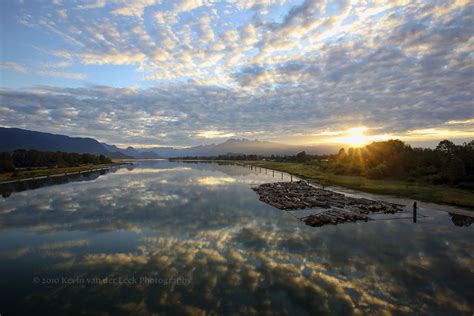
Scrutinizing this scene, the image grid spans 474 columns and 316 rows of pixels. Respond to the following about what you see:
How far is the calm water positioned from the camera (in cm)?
1190

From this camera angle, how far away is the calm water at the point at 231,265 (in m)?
11.9

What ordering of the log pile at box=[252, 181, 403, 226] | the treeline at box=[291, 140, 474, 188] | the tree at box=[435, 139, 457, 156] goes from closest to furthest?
the log pile at box=[252, 181, 403, 226] → the treeline at box=[291, 140, 474, 188] → the tree at box=[435, 139, 457, 156]

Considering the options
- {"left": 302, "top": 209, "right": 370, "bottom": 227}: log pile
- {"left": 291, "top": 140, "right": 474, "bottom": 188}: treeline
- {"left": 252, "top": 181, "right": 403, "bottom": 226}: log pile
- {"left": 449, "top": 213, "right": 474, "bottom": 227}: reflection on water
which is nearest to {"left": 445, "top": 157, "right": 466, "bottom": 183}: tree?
{"left": 291, "top": 140, "right": 474, "bottom": 188}: treeline

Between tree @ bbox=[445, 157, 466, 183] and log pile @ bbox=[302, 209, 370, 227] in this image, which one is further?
tree @ bbox=[445, 157, 466, 183]

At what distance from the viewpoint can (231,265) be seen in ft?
52.2

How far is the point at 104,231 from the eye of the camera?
903 inches

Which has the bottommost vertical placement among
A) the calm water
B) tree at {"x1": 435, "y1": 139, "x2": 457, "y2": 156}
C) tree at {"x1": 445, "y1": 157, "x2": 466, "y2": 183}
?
the calm water

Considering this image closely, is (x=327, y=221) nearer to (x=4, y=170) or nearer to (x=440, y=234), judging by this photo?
(x=440, y=234)

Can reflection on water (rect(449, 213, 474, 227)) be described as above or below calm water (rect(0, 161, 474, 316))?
above

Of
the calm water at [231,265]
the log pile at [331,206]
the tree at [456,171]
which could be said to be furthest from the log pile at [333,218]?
the tree at [456,171]

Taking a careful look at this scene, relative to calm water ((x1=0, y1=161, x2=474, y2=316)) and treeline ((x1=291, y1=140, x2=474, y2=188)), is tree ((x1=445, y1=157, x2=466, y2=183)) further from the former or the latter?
calm water ((x1=0, y1=161, x2=474, y2=316))

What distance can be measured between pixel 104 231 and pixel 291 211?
64.9 feet

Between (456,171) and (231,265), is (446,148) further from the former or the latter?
(231,265)

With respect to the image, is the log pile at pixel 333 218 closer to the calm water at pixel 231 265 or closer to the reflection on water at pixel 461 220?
the calm water at pixel 231 265
